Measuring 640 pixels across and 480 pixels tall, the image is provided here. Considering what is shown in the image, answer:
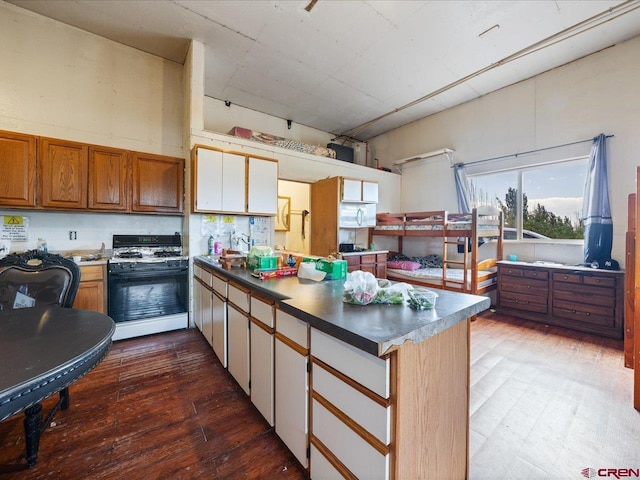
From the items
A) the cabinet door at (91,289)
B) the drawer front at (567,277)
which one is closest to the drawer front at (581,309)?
the drawer front at (567,277)

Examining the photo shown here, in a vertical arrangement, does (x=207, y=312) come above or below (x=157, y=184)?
below

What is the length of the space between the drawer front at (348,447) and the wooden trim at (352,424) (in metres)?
0.01

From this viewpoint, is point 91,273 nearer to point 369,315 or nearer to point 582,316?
point 369,315

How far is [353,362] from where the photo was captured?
1021 mm

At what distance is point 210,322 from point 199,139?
2263 mm

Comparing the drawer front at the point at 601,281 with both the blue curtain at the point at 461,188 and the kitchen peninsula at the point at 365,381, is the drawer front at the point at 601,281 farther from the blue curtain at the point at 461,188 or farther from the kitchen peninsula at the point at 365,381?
the kitchen peninsula at the point at 365,381

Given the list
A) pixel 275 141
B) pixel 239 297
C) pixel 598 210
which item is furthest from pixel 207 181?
pixel 598 210

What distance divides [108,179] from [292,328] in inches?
127

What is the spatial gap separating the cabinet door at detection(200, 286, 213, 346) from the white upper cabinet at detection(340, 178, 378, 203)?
2.74m

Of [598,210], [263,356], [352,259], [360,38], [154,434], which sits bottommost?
[154,434]

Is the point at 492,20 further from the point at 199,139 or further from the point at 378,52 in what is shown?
the point at 199,139

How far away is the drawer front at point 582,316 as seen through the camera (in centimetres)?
310

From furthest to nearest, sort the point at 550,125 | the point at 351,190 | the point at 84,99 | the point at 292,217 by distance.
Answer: the point at 292,217
the point at 351,190
the point at 550,125
the point at 84,99

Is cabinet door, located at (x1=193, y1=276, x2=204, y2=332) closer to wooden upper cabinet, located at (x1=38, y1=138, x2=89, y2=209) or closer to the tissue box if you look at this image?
wooden upper cabinet, located at (x1=38, y1=138, x2=89, y2=209)
